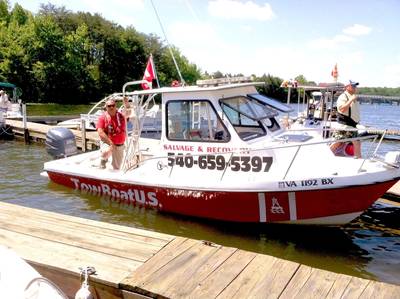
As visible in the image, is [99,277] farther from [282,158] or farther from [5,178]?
[5,178]

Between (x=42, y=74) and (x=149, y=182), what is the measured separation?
1854 inches

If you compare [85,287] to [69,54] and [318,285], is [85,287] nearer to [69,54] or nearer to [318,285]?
[318,285]

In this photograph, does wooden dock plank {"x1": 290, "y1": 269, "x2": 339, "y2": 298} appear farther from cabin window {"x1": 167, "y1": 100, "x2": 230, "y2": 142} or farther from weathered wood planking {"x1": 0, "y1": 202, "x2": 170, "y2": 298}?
cabin window {"x1": 167, "y1": 100, "x2": 230, "y2": 142}

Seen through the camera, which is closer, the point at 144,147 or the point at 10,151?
the point at 144,147

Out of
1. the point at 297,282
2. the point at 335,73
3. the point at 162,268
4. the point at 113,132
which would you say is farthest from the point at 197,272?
the point at 335,73

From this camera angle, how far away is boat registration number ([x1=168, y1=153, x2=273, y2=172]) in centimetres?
668

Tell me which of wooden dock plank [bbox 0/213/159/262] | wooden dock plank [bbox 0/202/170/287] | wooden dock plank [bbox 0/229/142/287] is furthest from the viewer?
wooden dock plank [bbox 0/213/159/262]

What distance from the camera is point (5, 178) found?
1114cm

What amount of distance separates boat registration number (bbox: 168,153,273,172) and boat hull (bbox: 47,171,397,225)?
0.45m

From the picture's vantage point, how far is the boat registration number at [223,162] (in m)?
6.68

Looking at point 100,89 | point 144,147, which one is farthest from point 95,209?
point 100,89

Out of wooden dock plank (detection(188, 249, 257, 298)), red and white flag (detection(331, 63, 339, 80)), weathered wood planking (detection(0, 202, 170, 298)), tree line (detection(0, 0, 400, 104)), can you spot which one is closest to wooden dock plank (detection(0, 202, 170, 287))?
weathered wood planking (detection(0, 202, 170, 298))

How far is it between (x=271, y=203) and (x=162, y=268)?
352cm

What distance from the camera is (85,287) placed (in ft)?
10.2
